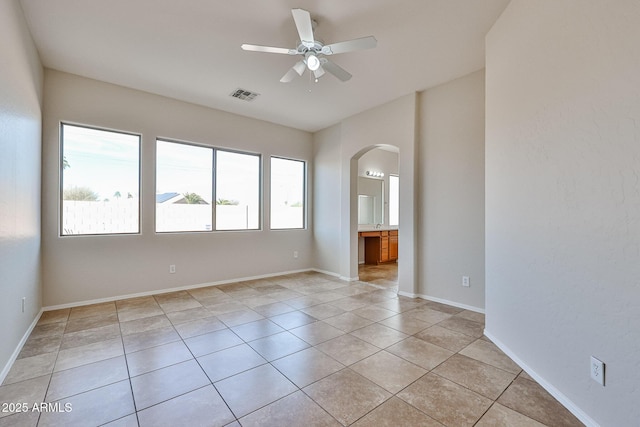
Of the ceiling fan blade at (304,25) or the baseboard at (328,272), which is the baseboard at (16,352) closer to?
the ceiling fan blade at (304,25)

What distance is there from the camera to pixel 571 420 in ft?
5.34

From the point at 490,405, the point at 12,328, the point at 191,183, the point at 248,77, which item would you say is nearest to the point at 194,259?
the point at 191,183

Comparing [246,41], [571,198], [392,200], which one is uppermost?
[246,41]

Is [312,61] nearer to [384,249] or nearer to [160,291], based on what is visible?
[160,291]

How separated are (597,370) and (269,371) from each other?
205cm

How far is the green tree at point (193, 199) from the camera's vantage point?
15.1 feet

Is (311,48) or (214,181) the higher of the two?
(311,48)

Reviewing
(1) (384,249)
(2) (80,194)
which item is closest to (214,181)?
(2) (80,194)

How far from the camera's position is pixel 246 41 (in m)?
2.90

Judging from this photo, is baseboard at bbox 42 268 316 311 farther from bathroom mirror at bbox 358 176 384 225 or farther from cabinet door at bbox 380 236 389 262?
bathroom mirror at bbox 358 176 384 225

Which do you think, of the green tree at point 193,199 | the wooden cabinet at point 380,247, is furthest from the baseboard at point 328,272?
the green tree at point 193,199

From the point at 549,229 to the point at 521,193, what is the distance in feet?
1.38

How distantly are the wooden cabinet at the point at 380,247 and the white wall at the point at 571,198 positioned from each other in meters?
4.24

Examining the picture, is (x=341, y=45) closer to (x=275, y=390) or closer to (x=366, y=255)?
(x=275, y=390)
